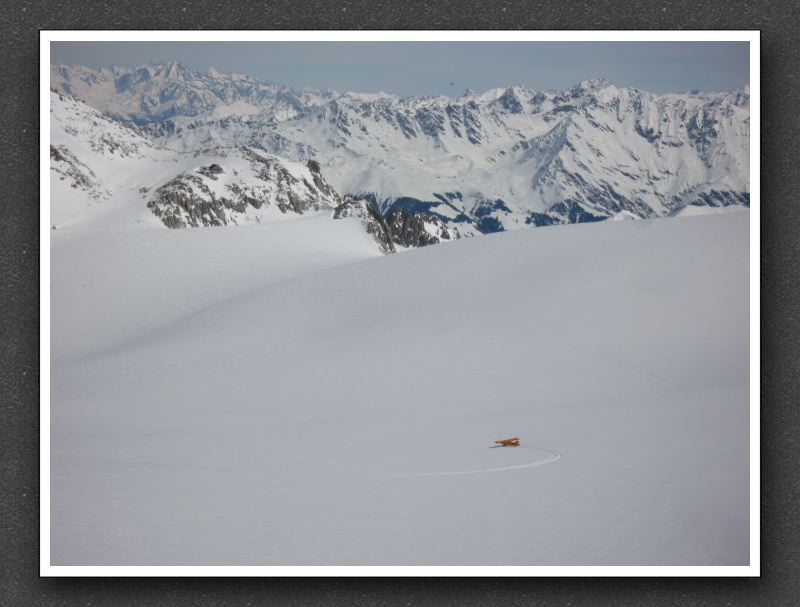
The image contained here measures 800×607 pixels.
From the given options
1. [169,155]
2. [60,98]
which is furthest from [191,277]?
[169,155]

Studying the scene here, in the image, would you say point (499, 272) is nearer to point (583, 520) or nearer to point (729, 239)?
point (729, 239)

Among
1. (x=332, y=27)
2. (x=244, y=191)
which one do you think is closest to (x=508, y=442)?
(x=332, y=27)

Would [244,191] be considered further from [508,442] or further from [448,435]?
[508,442]

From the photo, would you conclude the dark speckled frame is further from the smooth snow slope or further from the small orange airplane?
the small orange airplane

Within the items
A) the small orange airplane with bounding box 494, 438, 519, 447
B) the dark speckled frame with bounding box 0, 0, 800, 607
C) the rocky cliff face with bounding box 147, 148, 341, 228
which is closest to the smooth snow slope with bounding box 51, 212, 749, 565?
the small orange airplane with bounding box 494, 438, 519, 447

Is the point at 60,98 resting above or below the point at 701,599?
above

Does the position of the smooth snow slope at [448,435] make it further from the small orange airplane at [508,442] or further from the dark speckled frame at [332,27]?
the dark speckled frame at [332,27]
